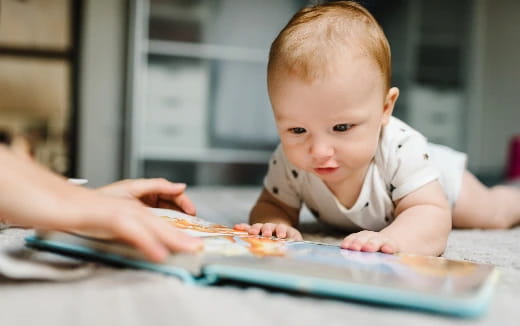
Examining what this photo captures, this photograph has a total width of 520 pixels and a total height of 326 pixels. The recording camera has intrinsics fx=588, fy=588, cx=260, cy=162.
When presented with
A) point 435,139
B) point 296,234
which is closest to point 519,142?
point 435,139

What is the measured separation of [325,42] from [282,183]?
0.32 metres

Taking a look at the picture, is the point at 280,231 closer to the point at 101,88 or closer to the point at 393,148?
the point at 393,148

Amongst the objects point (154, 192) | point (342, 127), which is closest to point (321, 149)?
point (342, 127)

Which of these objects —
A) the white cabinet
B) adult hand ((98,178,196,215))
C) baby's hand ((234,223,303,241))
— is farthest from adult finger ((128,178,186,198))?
the white cabinet

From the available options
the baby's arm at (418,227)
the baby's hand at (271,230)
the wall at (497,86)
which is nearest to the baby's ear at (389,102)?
the baby's arm at (418,227)

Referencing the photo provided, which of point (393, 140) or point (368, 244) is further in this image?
point (393, 140)

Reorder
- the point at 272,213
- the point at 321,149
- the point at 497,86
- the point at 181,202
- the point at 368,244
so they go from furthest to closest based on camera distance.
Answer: the point at 497,86
the point at 272,213
the point at 181,202
the point at 321,149
the point at 368,244

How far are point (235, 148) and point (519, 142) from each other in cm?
114

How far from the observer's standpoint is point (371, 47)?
2.56 ft

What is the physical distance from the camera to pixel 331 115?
747mm

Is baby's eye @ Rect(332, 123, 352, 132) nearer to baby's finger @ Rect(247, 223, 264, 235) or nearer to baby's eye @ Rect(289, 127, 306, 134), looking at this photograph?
baby's eye @ Rect(289, 127, 306, 134)

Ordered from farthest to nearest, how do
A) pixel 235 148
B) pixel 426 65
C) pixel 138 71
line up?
pixel 426 65 < pixel 235 148 < pixel 138 71

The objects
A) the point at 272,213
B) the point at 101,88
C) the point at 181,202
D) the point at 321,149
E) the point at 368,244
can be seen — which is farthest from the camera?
the point at 101,88

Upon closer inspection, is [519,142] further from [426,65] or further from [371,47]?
[371,47]
